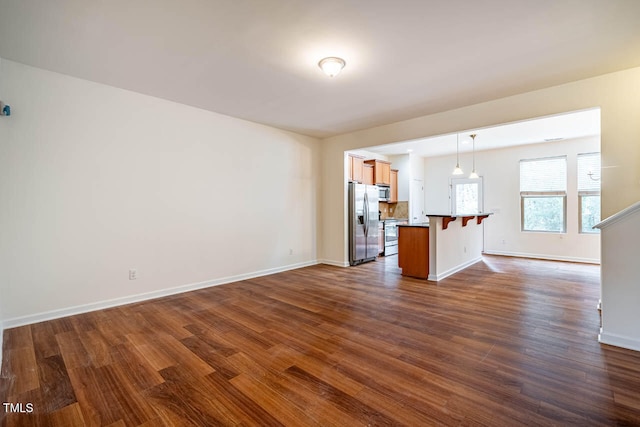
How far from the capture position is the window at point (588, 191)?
20.0 ft

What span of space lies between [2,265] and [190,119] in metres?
2.68

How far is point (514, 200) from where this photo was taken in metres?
7.11

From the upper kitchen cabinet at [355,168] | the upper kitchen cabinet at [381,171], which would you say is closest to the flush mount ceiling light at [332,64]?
the upper kitchen cabinet at [355,168]

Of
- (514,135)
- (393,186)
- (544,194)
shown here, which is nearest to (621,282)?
(514,135)

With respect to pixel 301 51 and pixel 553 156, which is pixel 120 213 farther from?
pixel 553 156

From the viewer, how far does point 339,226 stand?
596 cm

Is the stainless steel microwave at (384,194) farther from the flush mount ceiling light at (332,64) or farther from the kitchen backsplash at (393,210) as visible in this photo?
the flush mount ceiling light at (332,64)

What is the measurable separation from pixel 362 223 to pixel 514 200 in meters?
4.18

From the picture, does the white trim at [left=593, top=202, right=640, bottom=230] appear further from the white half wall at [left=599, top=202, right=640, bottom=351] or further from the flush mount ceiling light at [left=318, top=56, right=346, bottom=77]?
the flush mount ceiling light at [left=318, top=56, right=346, bottom=77]

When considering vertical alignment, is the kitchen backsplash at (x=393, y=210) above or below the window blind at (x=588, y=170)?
below

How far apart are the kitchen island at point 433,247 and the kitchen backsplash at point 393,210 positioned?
95.5 inches

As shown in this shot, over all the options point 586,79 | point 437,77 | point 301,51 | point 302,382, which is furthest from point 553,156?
point 302,382

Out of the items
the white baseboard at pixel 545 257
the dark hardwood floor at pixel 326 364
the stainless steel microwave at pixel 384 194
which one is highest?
the stainless steel microwave at pixel 384 194

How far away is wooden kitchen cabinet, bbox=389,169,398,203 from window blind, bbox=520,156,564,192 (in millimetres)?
3033
